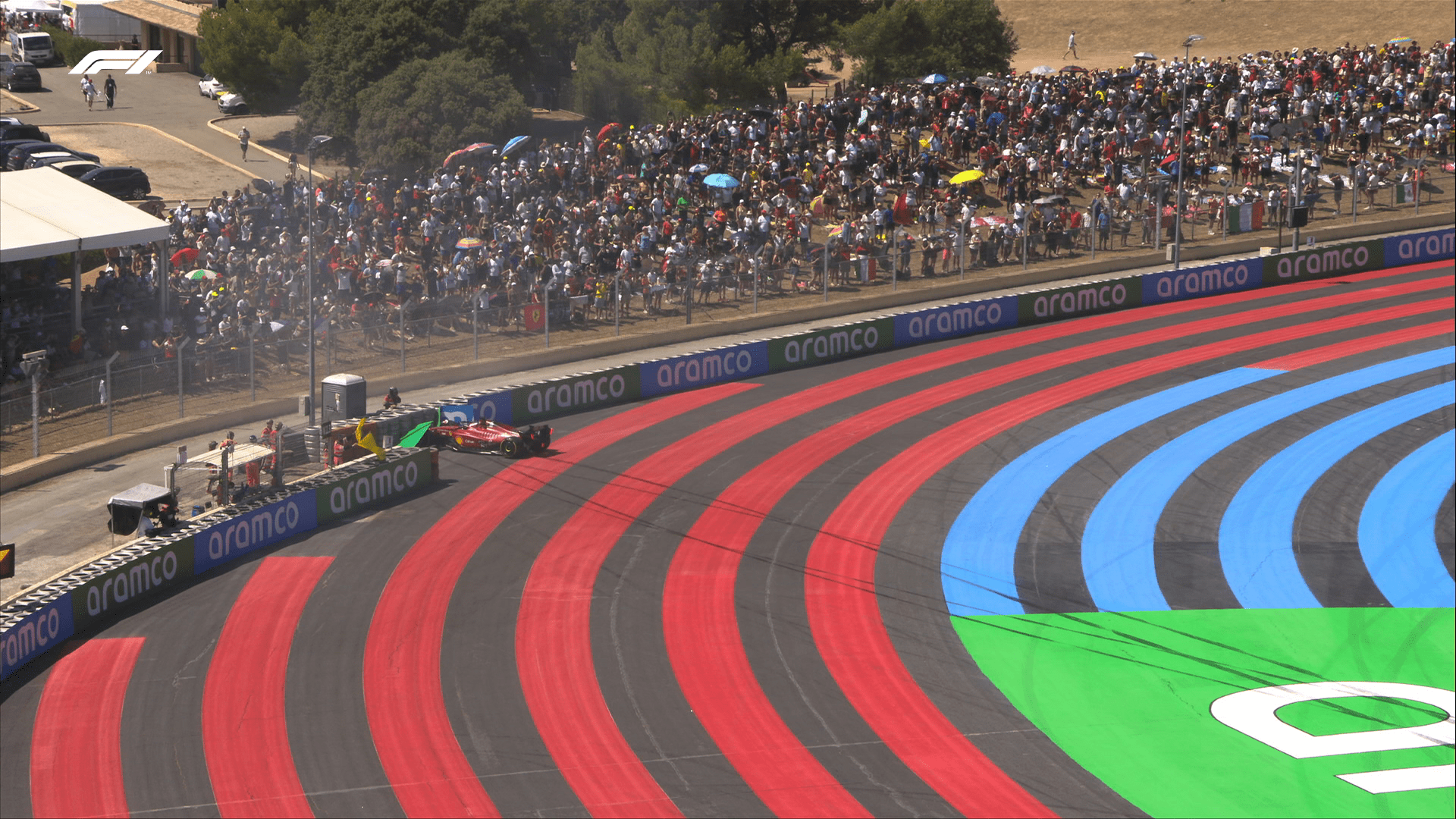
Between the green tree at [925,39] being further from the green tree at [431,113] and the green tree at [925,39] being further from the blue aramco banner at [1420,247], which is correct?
the blue aramco banner at [1420,247]

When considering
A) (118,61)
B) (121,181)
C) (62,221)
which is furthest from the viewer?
(118,61)

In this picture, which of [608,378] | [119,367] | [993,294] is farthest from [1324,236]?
[119,367]

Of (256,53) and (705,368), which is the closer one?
(705,368)

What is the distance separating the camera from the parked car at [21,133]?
54719 mm

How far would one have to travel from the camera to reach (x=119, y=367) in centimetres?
3125

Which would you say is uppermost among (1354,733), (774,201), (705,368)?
(774,201)

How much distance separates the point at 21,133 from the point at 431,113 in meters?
16.0

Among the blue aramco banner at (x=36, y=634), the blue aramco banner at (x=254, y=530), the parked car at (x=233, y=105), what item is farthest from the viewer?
the parked car at (x=233, y=105)

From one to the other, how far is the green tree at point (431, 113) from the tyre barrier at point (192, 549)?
89.6ft

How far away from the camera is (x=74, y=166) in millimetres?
49531

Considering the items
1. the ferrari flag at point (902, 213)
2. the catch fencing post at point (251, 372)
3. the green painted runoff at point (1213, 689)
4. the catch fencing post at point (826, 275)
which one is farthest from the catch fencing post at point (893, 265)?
the green painted runoff at point (1213, 689)

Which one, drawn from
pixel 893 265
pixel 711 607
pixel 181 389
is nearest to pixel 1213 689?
pixel 711 607

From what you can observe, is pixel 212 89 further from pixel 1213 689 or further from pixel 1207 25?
pixel 1213 689

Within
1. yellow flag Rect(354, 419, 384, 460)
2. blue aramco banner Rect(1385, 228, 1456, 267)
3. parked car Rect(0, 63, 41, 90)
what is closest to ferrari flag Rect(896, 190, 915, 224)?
blue aramco banner Rect(1385, 228, 1456, 267)
